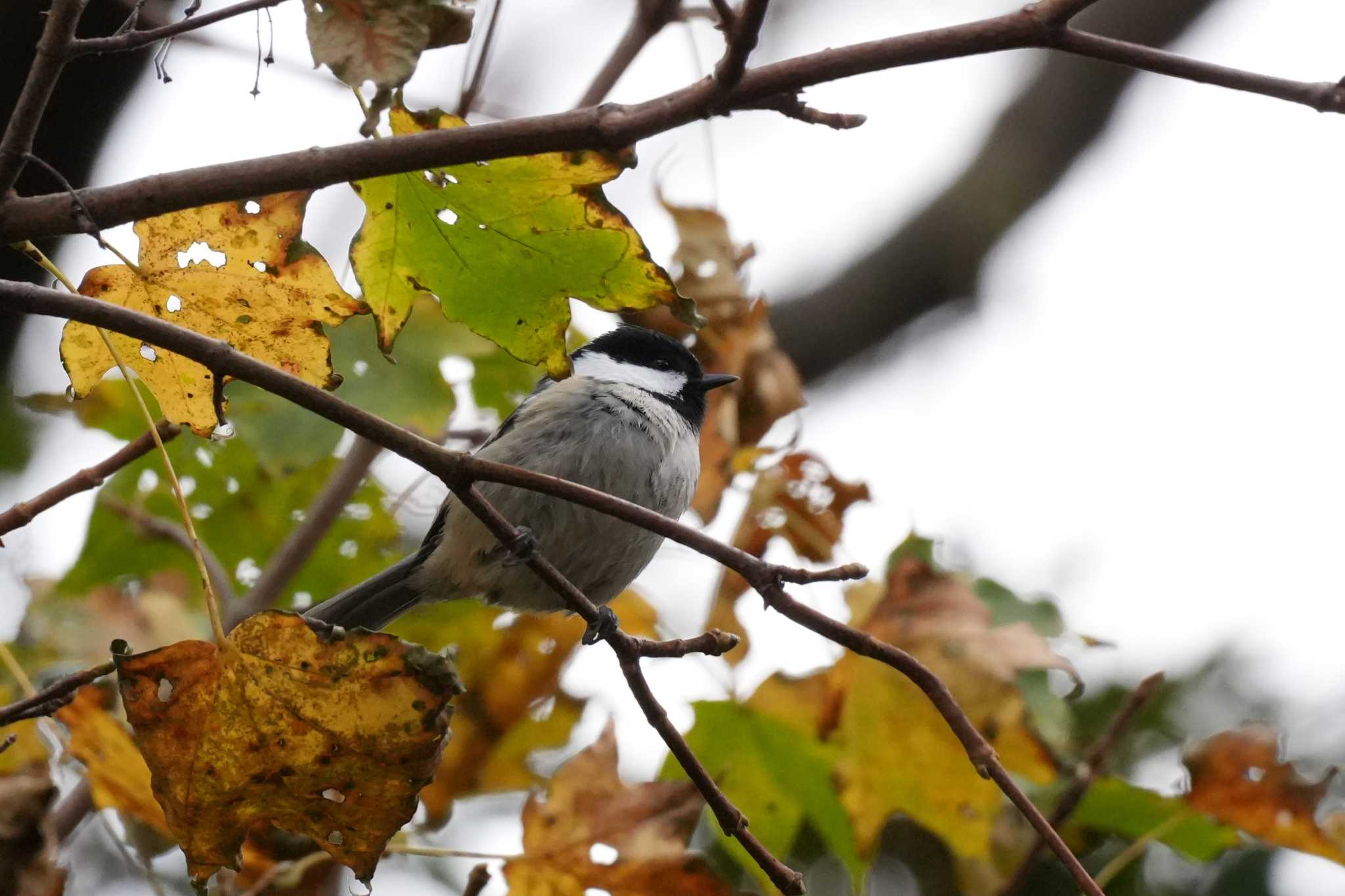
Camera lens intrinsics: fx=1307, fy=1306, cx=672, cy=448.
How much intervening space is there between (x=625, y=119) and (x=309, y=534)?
1354 mm

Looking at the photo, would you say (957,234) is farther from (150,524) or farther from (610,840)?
(610,840)

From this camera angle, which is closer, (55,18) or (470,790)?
(55,18)

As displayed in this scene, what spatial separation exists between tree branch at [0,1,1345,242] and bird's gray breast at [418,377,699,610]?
144cm

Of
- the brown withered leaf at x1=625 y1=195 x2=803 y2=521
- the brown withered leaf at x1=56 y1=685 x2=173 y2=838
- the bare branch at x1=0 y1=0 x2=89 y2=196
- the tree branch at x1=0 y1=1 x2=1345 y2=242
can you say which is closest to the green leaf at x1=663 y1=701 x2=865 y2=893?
the brown withered leaf at x1=625 y1=195 x2=803 y2=521

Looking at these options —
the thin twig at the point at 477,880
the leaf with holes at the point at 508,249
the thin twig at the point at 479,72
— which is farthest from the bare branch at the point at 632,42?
the thin twig at the point at 477,880

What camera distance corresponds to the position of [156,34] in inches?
43.5

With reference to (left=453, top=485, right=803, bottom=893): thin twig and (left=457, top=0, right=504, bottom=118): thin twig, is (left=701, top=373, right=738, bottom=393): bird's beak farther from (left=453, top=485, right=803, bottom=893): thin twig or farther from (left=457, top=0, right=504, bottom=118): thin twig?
(left=453, top=485, right=803, bottom=893): thin twig

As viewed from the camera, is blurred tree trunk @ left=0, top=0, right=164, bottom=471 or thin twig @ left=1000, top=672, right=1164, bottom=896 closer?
thin twig @ left=1000, top=672, right=1164, bottom=896

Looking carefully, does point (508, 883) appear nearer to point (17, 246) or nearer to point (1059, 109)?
point (17, 246)

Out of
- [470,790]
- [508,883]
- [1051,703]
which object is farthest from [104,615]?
[1051,703]

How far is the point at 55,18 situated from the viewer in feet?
3.41

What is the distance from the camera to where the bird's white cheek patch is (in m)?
3.02

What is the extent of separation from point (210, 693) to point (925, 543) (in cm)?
133

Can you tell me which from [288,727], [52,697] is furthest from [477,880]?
[52,697]
